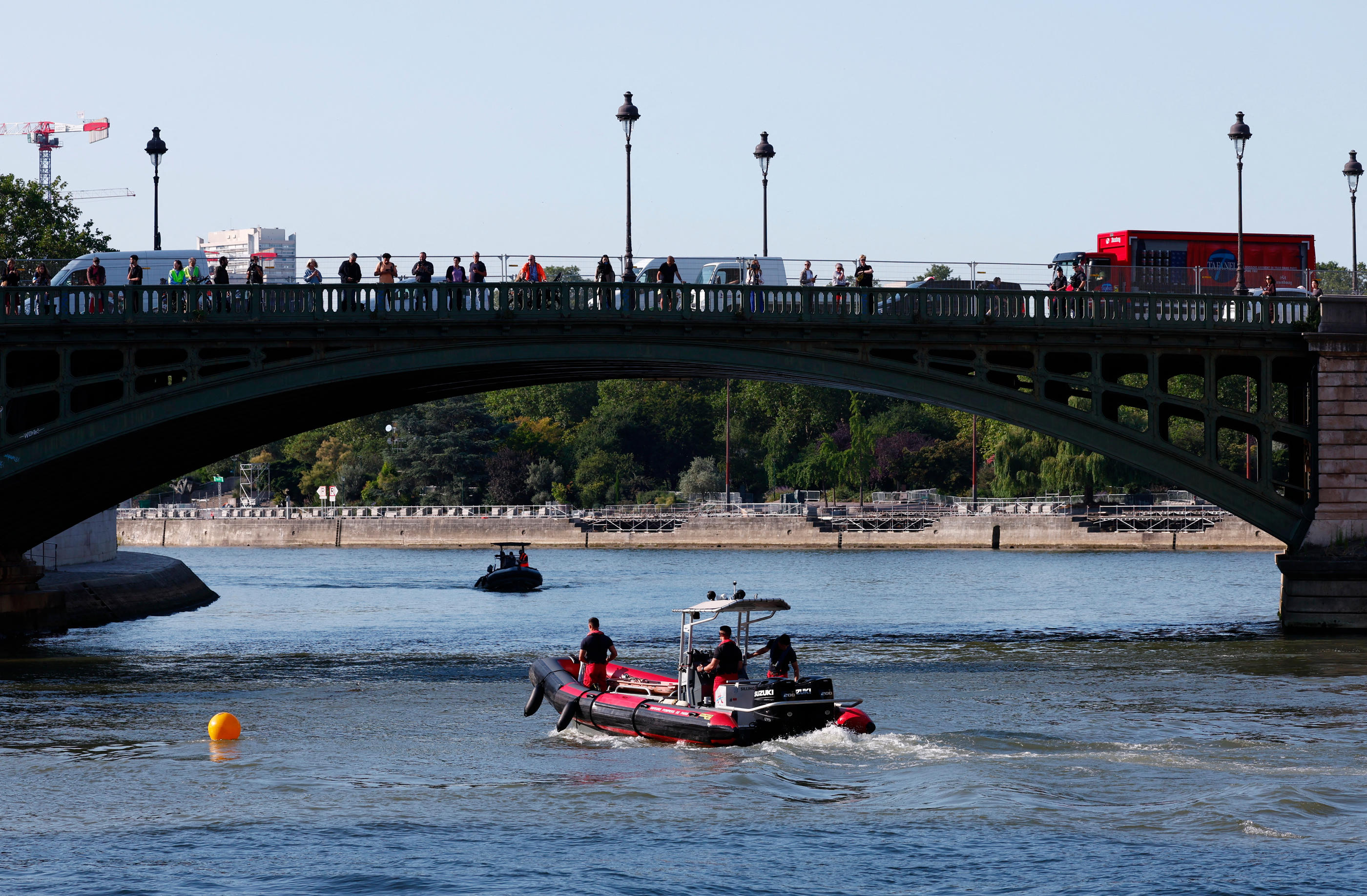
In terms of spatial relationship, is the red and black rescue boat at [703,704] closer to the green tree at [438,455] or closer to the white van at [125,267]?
the white van at [125,267]

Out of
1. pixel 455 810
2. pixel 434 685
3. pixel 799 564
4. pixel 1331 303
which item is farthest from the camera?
pixel 799 564

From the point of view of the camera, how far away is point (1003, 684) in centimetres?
4084

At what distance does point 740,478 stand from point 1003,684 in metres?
117

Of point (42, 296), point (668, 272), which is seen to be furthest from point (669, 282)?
point (42, 296)

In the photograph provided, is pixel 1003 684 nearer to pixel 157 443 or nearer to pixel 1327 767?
pixel 1327 767

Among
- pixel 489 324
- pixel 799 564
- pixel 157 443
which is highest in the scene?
pixel 489 324

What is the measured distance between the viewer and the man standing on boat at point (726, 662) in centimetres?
3141

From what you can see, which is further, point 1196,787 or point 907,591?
point 907,591

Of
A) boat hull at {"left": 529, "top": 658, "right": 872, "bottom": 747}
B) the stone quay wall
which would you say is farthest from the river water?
the stone quay wall

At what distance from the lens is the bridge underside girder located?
43625 mm

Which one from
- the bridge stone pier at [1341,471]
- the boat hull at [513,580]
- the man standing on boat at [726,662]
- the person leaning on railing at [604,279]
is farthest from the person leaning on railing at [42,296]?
the boat hull at [513,580]

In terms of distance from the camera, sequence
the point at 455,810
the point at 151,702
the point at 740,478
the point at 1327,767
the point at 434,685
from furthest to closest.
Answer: the point at 740,478 → the point at 434,685 → the point at 151,702 → the point at 1327,767 → the point at 455,810

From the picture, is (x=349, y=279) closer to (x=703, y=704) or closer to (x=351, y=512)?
(x=703, y=704)

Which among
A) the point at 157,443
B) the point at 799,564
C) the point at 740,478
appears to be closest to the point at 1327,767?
the point at 157,443
